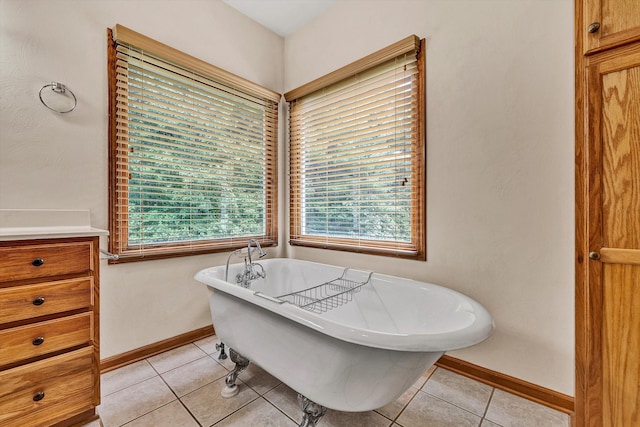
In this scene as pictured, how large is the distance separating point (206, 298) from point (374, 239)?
1419 mm

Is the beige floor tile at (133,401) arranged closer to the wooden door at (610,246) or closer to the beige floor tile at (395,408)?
the beige floor tile at (395,408)

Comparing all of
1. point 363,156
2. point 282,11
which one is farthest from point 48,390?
point 282,11

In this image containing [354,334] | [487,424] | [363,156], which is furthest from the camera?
[363,156]

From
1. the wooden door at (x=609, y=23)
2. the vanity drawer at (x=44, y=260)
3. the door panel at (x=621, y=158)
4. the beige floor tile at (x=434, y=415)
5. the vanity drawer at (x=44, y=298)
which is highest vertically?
the wooden door at (x=609, y=23)

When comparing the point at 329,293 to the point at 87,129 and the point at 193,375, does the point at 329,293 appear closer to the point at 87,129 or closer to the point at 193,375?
the point at 193,375

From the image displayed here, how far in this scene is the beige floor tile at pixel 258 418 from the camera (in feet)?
4.23

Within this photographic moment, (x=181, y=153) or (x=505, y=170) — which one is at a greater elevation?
(x=181, y=153)

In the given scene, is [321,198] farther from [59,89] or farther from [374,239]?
[59,89]

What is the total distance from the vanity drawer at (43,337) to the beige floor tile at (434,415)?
1.50 metres

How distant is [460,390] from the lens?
5.02 ft

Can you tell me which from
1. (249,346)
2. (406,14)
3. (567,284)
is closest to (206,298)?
(249,346)

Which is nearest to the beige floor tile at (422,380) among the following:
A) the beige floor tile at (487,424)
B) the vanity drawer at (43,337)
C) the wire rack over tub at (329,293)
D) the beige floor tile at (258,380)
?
the beige floor tile at (487,424)

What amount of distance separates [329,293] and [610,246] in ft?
4.71

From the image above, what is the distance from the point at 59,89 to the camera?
1.53 meters
